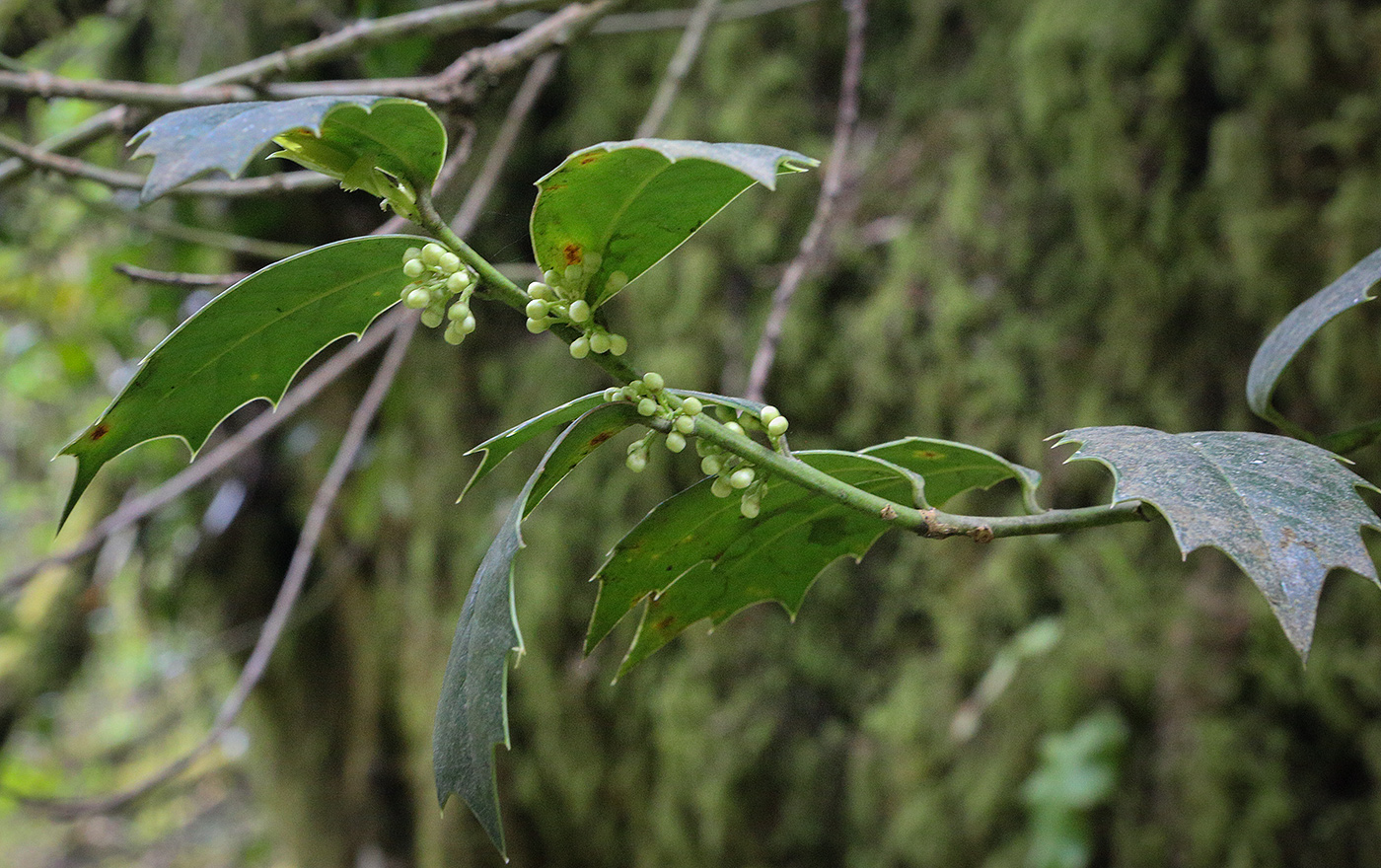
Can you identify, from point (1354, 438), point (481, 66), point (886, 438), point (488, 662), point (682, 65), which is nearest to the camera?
point (488, 662)

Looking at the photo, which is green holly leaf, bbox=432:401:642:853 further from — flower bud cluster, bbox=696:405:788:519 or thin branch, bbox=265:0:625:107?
thin branch, bbox=265:0:625:107

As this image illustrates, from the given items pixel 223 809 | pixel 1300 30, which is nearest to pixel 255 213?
pixel 1300 30

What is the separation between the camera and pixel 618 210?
399mm

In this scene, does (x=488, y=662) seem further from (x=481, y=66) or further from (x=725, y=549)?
(x=481, y=66)

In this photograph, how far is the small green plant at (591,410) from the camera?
34 centimetres

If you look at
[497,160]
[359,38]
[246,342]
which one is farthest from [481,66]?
[246,342]

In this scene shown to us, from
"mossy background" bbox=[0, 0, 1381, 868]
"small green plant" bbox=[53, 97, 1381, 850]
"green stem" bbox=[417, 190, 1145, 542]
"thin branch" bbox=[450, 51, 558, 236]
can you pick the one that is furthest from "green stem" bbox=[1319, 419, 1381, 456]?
"thin branch" bbox=[450, 51, 558, 236]

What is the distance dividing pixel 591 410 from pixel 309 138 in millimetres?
151

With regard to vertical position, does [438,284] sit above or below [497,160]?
above

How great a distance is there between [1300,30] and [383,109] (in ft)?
3.76

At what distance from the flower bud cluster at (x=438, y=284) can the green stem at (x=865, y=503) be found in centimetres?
1

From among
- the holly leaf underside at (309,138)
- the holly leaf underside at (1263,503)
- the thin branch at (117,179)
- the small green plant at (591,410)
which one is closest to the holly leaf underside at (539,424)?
the small green plant at (591,410)

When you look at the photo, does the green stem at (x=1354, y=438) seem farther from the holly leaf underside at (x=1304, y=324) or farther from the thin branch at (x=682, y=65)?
the thin branch at (x=682, y=65)

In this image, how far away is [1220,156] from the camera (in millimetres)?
1139
